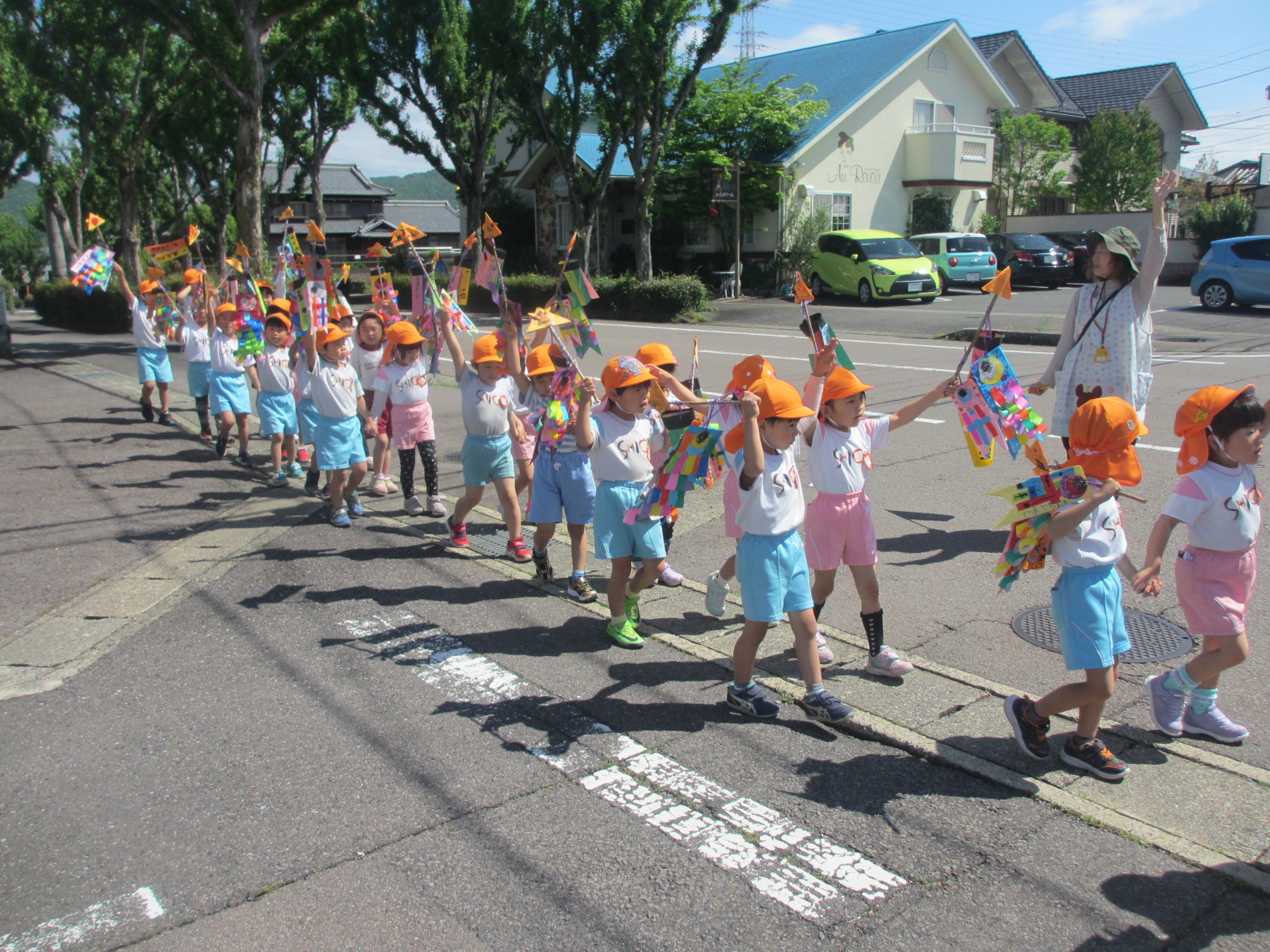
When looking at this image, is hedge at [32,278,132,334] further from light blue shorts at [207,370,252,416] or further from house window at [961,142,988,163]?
house window at [961,142,988,163]

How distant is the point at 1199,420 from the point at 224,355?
27.5ft

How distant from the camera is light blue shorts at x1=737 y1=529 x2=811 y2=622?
398cm

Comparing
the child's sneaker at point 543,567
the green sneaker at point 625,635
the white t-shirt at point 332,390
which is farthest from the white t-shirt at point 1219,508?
the white t-shirt at point 332,390

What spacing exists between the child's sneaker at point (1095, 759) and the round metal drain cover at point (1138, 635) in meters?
0.90

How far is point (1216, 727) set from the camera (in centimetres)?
382

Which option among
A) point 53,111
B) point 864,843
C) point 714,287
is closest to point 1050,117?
point 714,287

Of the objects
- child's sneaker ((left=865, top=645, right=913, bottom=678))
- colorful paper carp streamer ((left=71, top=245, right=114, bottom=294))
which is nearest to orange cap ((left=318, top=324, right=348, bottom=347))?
child's sneaker ((left=865, top=645, right=913, bottom=678))

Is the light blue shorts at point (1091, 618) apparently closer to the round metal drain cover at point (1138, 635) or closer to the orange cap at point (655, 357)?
the round metal drain cover at point (1138, 635)

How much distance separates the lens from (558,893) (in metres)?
3.09

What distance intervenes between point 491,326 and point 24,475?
15.5 m

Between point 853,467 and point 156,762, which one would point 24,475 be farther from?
point 853,467

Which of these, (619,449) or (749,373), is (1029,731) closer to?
(749,373)

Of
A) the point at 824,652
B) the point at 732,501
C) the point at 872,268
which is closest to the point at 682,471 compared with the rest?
the point at 732,501

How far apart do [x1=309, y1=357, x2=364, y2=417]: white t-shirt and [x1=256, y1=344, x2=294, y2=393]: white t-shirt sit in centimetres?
140
